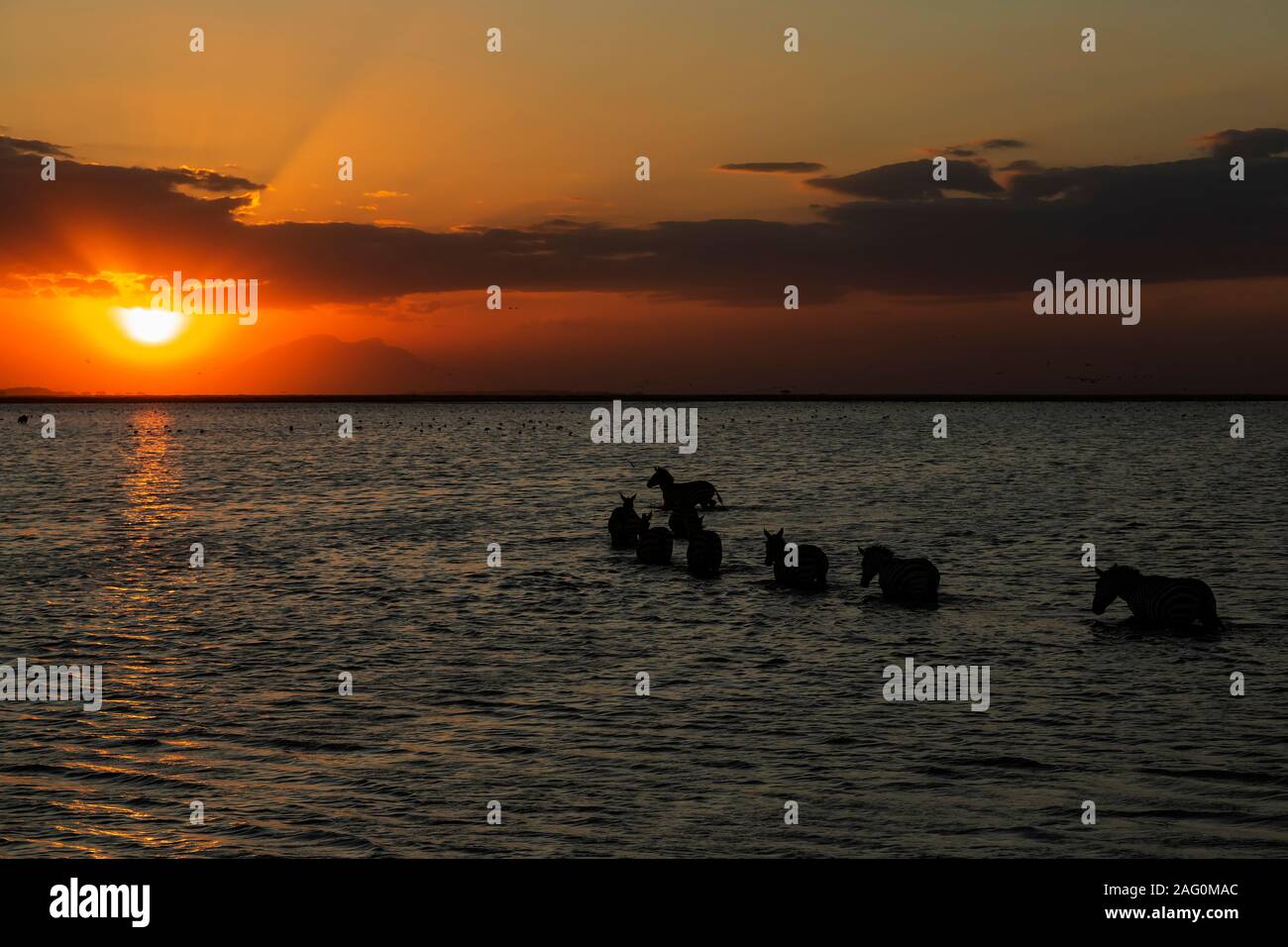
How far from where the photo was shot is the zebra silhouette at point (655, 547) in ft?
121

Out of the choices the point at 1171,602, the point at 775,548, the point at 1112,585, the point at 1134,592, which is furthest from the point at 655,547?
the point at 1171,602

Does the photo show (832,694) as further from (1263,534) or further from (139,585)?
(1263,534)

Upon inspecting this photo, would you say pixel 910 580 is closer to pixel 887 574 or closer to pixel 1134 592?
pixel 887 574

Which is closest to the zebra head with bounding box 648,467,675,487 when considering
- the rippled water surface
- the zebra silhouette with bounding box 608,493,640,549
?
the rippled water surface

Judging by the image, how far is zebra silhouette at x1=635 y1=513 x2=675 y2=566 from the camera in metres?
36.9

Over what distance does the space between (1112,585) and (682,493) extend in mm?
29003

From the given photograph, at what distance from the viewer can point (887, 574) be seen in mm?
28859

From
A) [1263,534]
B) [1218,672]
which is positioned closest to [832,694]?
[1218,672]

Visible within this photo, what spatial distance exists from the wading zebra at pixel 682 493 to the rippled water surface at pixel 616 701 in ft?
21.1

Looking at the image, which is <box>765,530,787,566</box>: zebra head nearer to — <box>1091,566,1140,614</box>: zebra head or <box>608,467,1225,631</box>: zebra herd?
<box>608,467,1225,631</box>: zebra herd

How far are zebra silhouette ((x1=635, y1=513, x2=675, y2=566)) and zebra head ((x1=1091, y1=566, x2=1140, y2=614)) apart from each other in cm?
1367

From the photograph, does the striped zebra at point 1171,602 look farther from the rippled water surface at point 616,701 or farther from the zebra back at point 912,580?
the zebra back at point 912,580
